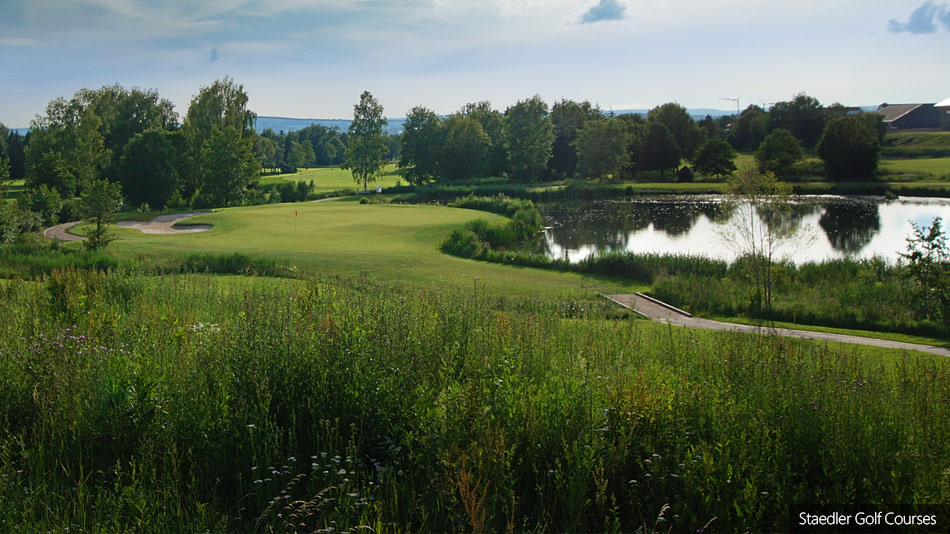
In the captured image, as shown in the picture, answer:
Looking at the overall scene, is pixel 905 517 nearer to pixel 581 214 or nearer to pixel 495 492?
pixel 495 492

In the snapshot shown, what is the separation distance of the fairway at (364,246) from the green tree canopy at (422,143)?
35.3 m

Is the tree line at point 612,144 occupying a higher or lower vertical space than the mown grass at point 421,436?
higher

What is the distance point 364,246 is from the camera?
2892 cm

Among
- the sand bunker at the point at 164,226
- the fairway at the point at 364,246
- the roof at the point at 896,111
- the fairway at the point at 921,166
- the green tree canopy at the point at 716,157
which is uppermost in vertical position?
the roof at the point at 896,111

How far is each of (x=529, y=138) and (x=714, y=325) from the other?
64051 millimetres

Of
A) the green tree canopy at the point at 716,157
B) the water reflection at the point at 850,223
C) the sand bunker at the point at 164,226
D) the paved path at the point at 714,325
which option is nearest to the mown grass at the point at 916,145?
the green tree canopy at the point at 716,157

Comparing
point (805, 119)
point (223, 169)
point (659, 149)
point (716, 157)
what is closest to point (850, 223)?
point (716, 157)

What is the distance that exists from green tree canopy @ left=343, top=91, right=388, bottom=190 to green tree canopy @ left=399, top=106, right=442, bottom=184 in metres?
2.89

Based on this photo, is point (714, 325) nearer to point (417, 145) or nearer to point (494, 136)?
point (417, 145)

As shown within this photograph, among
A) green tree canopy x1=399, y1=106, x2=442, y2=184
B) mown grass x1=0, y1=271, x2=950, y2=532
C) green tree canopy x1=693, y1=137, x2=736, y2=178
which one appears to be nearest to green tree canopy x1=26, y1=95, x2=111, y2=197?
green tree canopy x1=399, y1=106, x2=442, y2=184

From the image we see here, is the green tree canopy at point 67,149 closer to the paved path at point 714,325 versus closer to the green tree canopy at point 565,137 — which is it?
the green tree canopy at point 565,137

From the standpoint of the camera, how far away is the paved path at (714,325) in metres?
13.7

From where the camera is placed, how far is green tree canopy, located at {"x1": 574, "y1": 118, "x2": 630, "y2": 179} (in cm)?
7325

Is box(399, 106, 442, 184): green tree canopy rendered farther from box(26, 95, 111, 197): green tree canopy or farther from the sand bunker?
the sand bunker
